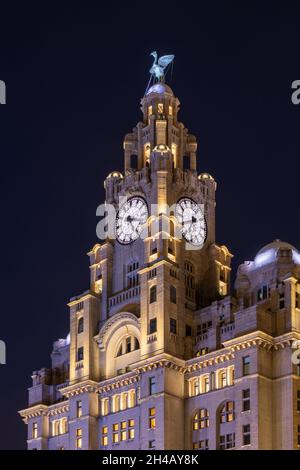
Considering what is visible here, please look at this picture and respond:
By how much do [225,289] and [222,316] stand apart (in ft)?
33.4

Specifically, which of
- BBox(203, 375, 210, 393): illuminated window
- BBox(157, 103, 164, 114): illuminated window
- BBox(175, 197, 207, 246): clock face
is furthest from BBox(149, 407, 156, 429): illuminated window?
BBox(157, 103, 164, 114): illuminated window

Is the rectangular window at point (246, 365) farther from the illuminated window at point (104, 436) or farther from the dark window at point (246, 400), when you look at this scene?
the illuminated window at point (104, 436)

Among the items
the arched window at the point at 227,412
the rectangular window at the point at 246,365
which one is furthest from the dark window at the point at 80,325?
the rectangular window at the point at 246,365

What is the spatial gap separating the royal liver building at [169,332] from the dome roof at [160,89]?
0.17 metres

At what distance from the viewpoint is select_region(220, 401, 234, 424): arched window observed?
115 meters

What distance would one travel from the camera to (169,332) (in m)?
120

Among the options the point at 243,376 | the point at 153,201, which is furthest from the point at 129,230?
the point at 243,376

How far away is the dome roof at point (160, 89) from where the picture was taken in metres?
137

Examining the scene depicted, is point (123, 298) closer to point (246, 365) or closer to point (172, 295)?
point (172, 295)

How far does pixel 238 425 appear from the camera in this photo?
111688 mm

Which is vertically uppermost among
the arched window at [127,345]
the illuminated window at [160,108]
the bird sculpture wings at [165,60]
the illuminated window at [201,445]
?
the bird sculpture wings at [165,60]

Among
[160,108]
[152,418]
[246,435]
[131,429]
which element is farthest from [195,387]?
[160,108]

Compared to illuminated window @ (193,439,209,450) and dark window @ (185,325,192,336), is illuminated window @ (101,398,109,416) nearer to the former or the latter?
dark window @ (185,325,192,336)

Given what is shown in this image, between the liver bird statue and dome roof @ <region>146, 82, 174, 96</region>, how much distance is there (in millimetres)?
1405
